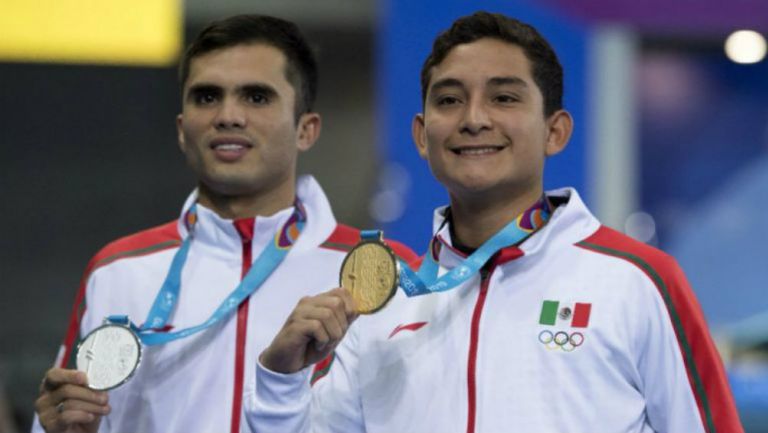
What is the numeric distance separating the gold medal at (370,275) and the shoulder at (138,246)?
2.76ft

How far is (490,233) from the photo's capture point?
269 cm

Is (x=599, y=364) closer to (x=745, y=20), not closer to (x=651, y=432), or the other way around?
(x=651, y=432)

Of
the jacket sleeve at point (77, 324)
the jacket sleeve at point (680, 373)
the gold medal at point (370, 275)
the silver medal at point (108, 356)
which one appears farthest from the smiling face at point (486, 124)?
the jacket sleeve at point (77, 324)

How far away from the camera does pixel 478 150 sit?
8.57 ft

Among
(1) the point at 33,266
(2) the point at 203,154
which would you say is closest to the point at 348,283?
(2) the point at 203,154

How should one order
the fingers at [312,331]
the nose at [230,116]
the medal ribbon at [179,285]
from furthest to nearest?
the nose at [230,116] < the medal ribbon at [179,285] < the fingers at [312,331]

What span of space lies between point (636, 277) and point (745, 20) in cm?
438

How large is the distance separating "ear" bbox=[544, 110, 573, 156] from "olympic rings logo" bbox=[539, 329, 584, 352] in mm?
432

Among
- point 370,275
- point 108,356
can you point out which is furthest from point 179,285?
point 370,275

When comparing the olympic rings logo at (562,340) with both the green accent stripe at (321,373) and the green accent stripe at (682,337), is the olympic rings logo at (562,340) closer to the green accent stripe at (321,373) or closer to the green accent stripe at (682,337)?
the green accent stripe at (682,337)

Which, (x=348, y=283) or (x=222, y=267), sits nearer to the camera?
(x=348, y=283)

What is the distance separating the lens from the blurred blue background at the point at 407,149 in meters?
6.11

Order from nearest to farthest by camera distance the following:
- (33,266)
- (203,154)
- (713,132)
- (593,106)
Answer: (203,154)
(593,106)
(713,132)
(33,266)

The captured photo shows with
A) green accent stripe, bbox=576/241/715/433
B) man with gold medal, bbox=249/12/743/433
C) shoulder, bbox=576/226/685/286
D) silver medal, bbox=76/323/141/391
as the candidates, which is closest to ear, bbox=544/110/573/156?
man with gold medal, bbox=249/12/743/433
